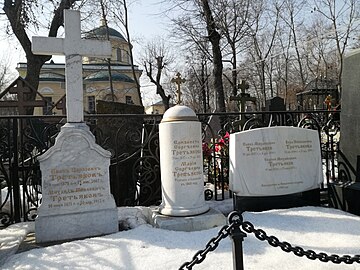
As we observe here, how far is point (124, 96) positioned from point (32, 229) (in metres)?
36.9

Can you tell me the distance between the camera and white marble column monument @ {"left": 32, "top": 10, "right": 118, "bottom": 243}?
4023 millimetres

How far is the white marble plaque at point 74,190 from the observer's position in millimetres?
4020

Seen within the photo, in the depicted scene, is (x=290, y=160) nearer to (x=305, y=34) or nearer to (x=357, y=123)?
(x=357, y=123)

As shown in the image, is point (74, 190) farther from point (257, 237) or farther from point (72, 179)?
point (257, 237)

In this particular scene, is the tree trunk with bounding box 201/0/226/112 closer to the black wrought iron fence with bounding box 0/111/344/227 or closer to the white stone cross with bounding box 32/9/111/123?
the black wrought iron fence with bounding box 0/111/344/227

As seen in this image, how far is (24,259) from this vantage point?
132 inches

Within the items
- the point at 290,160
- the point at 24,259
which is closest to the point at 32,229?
the point at 24,259

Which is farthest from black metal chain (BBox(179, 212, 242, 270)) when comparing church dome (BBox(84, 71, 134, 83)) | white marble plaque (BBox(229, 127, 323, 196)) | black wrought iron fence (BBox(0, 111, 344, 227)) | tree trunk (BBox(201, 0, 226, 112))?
church dome (BBox(84, 71, 134, 83))

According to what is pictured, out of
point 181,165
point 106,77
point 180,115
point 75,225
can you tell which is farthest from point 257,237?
point 106,77

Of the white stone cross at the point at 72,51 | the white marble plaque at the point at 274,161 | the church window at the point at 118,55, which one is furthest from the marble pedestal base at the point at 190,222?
the church window at the point at 118,55

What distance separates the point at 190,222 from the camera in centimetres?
406

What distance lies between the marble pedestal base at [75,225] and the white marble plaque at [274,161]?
1807 mm

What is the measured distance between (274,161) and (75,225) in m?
2.90

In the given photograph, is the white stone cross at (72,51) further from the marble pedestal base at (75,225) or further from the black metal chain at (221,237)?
the black metal chain at (221,237)
